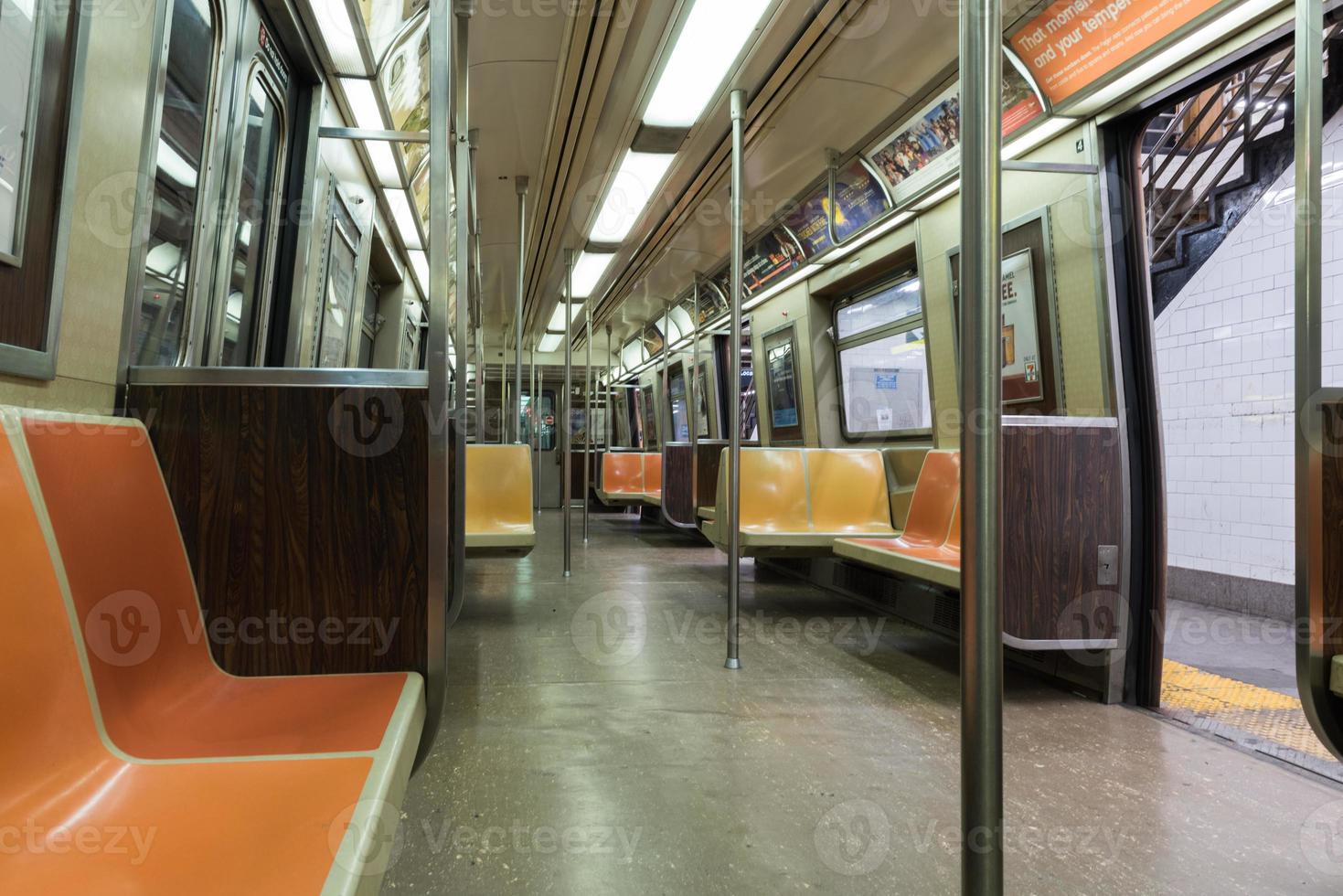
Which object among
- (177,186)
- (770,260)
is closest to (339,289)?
(177,186)

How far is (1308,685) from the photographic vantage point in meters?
1.46

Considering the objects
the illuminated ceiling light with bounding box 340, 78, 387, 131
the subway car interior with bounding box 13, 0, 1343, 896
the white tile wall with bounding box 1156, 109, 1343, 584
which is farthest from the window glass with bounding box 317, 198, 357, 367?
the white tile wall with bounding box 1156, 109, 1343, 584

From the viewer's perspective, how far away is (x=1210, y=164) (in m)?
5.32

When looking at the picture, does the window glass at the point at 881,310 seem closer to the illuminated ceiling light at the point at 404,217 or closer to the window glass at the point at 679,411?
the illuminated ceiling light at the point at 404,217

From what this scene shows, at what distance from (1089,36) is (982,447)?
2.87 meters

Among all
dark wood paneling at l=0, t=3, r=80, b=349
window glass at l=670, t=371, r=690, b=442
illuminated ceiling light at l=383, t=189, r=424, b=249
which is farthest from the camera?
window glass at l=670, t=371, r=690, b=442

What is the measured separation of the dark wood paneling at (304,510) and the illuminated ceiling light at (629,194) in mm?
3492

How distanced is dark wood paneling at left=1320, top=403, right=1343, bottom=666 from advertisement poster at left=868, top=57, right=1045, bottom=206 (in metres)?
2.22

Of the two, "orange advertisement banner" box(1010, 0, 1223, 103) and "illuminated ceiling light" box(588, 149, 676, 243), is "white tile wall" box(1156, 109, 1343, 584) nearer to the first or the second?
"orange advertisement banner" box(1010, 0, 1223, 103)

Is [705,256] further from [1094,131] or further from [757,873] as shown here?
[757,873]

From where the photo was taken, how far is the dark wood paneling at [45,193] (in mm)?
1155

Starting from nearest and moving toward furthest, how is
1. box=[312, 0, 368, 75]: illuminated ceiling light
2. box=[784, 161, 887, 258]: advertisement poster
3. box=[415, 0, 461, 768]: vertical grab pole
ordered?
box=[415, 0, 461, 768]: vertical grab pole < box=[312, 0, 368, 75]: illuminated ceiling light < box=[784, 161, 887, 258]: advertisement poster

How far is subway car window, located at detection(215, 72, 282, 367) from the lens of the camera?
2.48m

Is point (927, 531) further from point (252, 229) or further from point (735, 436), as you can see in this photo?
point (252, 229)
